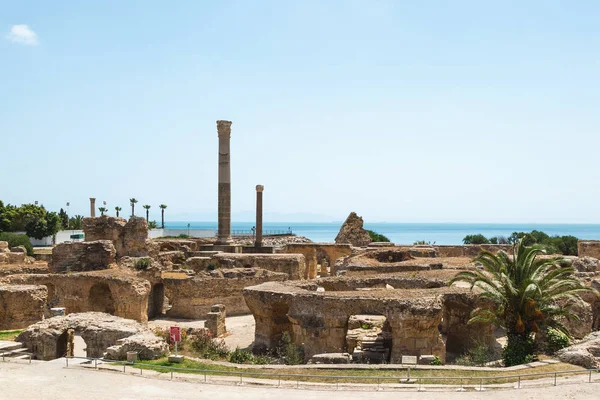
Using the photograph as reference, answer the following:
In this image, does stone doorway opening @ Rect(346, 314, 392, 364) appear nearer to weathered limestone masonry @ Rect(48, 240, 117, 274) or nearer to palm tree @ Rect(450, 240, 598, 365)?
palm tree @ Rect(450, 240, 598, 365)

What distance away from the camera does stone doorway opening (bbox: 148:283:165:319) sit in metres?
30.2

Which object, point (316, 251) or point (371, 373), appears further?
point (316, 251)

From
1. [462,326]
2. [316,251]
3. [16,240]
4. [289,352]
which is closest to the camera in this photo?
[289,352]

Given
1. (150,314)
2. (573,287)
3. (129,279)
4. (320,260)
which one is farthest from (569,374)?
(320,260)

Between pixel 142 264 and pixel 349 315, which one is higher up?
pixel 142 264

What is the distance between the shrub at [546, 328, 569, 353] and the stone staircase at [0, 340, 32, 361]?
1486 centimetres

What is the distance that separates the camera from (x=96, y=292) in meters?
29.0

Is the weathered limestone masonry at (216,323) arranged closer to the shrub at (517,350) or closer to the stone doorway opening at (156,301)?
the stone doorway opening at (156,301)

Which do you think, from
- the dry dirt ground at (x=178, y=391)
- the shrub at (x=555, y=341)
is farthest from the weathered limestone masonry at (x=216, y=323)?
the shrub at (x=555, y=341)

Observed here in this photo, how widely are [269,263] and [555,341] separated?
68.6 ft

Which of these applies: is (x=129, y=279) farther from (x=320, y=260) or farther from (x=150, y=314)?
(x=320, y=260)

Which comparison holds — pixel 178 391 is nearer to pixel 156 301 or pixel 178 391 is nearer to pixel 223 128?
pixel 156 301

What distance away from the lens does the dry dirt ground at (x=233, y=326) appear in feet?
75.9

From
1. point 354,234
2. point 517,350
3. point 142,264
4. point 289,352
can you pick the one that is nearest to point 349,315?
point 289,352
